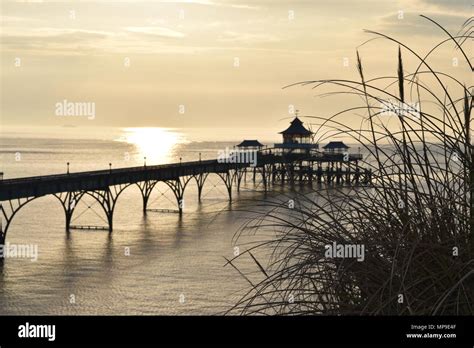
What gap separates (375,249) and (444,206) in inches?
15.5

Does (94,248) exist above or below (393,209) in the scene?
below
